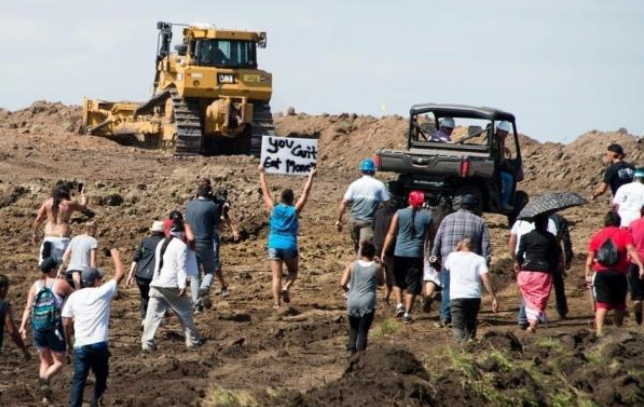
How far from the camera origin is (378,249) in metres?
19.7

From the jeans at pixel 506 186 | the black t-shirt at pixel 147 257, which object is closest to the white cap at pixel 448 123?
the jeans at pixel 506 186

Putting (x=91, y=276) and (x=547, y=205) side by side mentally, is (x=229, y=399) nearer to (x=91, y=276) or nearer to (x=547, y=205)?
(x=91, y=276)

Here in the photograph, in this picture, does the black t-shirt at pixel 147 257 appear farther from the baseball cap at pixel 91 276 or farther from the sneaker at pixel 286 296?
the baseball cap at pixel 91 276

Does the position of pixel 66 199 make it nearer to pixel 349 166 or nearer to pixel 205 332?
pixel 205 332

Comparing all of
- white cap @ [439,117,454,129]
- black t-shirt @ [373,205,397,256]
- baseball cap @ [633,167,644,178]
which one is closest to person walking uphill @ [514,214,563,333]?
baseball cap @ [633,167,644,178]

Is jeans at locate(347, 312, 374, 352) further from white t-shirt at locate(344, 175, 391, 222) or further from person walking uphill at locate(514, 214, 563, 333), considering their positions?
white t-shirt at locate(344, 175, 391, 222)

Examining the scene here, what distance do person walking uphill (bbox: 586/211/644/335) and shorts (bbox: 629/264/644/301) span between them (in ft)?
1.83

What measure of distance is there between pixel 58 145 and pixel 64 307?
98.1 ft

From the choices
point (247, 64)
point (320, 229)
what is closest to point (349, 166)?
point (247, 64)

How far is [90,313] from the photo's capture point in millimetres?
14016

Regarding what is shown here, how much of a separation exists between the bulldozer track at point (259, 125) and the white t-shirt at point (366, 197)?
2098 cm

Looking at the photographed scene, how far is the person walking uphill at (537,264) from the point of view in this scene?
663 inches

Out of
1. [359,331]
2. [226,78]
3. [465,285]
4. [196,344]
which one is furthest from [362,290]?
[226,78]

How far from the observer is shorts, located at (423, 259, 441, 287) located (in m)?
19.0
